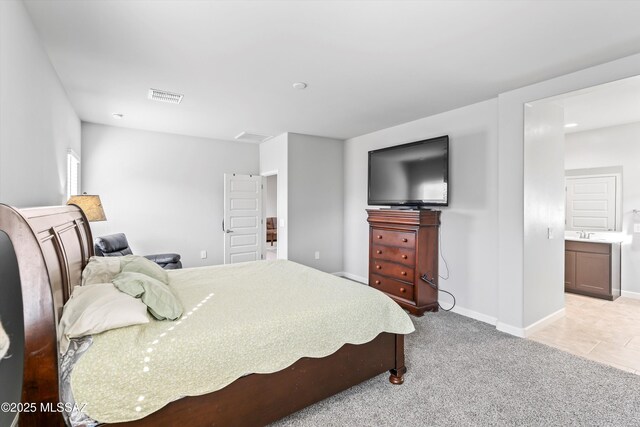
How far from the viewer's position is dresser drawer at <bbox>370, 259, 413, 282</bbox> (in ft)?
12.7

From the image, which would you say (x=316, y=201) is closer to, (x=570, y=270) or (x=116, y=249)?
(x=116, y=249)

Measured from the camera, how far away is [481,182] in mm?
3648

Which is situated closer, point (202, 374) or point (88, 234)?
point (202, 374)

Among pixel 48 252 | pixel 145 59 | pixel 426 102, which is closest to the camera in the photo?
pixel 48 252

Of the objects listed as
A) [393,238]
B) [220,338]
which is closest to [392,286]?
[393,238]

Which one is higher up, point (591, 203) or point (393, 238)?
point (591, 203)

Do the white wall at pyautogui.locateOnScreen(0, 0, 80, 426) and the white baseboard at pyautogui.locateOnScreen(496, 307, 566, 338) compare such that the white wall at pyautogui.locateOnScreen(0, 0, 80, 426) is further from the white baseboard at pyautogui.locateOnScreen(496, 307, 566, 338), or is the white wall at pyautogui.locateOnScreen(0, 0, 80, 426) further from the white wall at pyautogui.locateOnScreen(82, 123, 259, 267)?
the white baseboard at pyautogui.locateOnScreen(496, 307, 566, 338)

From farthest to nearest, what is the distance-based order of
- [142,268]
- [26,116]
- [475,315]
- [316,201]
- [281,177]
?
[316,201] → [281,177] → [475,315] → [142,268] → [26,116]

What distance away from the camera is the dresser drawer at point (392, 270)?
3.87 meters

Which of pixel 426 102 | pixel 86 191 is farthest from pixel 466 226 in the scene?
pixel 86 191

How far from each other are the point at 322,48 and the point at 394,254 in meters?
2.70

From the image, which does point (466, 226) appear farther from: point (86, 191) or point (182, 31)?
point (86, 191)

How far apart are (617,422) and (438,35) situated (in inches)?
111

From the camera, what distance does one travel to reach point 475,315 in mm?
3688
